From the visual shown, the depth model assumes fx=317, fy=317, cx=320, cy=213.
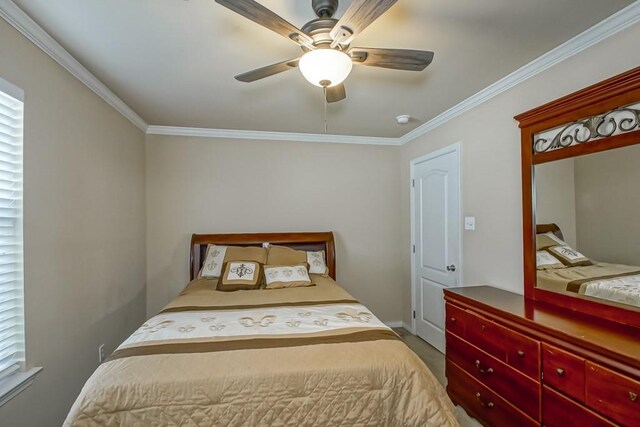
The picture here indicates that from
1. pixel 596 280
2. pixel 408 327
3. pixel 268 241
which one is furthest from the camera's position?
pixel 408 327

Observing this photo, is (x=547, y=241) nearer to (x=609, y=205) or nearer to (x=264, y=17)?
(x=609, y=205)

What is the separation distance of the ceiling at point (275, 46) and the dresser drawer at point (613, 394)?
1723 mm

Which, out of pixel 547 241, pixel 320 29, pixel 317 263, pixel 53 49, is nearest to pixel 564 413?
pixel 547 241

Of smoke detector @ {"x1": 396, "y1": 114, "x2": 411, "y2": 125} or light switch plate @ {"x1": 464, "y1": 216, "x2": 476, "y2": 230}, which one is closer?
light switch plate @ {"x1": 464, "y1": 216, "x2": 476, "y2": 230}

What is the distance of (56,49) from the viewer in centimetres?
192

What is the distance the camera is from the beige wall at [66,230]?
1.73m

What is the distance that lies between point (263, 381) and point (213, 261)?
207 centimetres

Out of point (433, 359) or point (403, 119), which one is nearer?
point (433, 359)

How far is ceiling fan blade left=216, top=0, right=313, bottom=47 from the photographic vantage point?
1.21 meters

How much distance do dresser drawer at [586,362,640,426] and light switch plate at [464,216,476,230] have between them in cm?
153

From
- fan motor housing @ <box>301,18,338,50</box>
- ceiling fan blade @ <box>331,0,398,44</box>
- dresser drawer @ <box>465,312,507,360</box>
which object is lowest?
dresser drawer @ <box>465,312,507,360</box>

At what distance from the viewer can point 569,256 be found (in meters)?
1.91

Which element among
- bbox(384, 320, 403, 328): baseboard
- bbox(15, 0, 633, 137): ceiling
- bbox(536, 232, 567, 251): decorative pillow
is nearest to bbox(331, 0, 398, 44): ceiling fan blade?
bbox(15, 0, 633, 137): ceiling

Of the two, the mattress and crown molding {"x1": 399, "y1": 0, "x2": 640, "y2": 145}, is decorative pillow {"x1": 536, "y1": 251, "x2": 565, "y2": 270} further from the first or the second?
crown molding {"x1": 399, "y1": 0, "x2": 640, "y2": 145}
